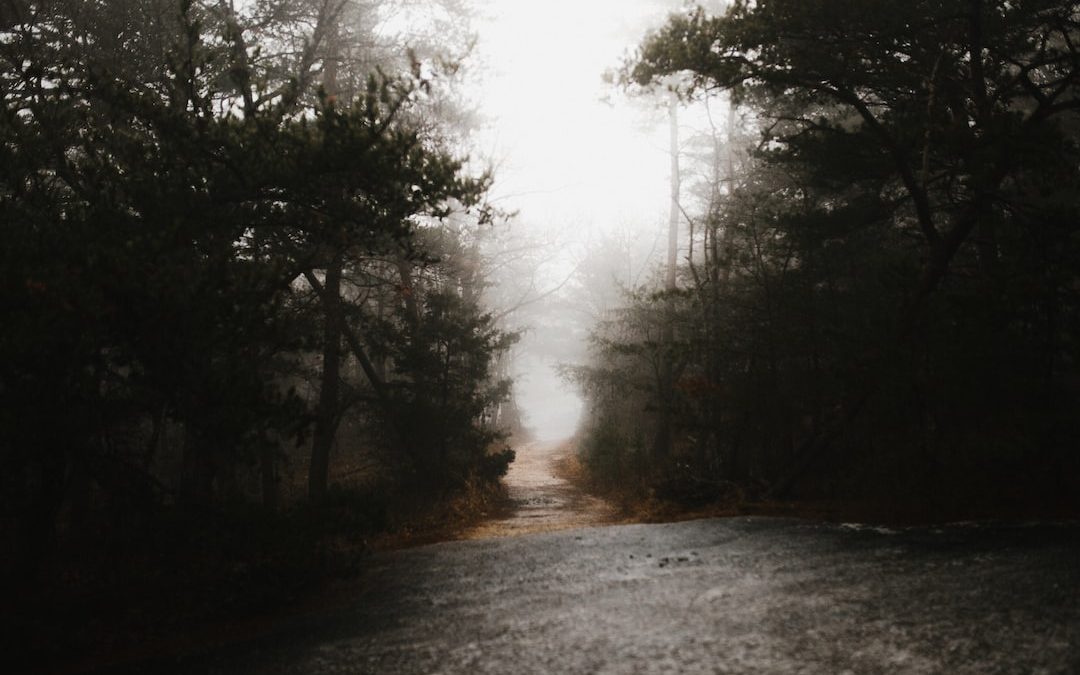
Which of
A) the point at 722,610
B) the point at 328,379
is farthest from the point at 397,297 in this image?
the point at 722,610

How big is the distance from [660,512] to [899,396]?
4.39 m

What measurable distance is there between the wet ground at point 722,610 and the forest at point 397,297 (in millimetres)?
1299

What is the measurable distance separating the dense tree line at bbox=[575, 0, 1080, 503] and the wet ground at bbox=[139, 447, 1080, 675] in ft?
6.86

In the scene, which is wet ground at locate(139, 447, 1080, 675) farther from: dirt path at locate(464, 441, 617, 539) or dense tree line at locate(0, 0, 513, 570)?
dirt path at locate(464, 441, 617, 539)

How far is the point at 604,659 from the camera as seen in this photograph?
4137 millimetres

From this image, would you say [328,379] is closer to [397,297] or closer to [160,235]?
[397,297]

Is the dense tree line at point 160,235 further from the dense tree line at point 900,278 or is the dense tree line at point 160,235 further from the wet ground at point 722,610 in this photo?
the dense tree line at point 900,278

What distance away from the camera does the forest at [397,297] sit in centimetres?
557

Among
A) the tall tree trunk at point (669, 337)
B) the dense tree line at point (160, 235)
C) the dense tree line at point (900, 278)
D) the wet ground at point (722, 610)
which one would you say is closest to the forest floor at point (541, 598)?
the wet ground at point (722, 610)

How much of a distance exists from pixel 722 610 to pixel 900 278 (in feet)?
21.3

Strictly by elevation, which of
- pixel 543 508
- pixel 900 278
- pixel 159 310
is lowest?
pixel 543 508

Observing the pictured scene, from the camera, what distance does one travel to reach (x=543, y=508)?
1483 cm

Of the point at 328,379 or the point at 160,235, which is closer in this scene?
the point at 160,235

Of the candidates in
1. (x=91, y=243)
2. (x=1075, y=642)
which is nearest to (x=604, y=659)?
(x=1075, y=642)
